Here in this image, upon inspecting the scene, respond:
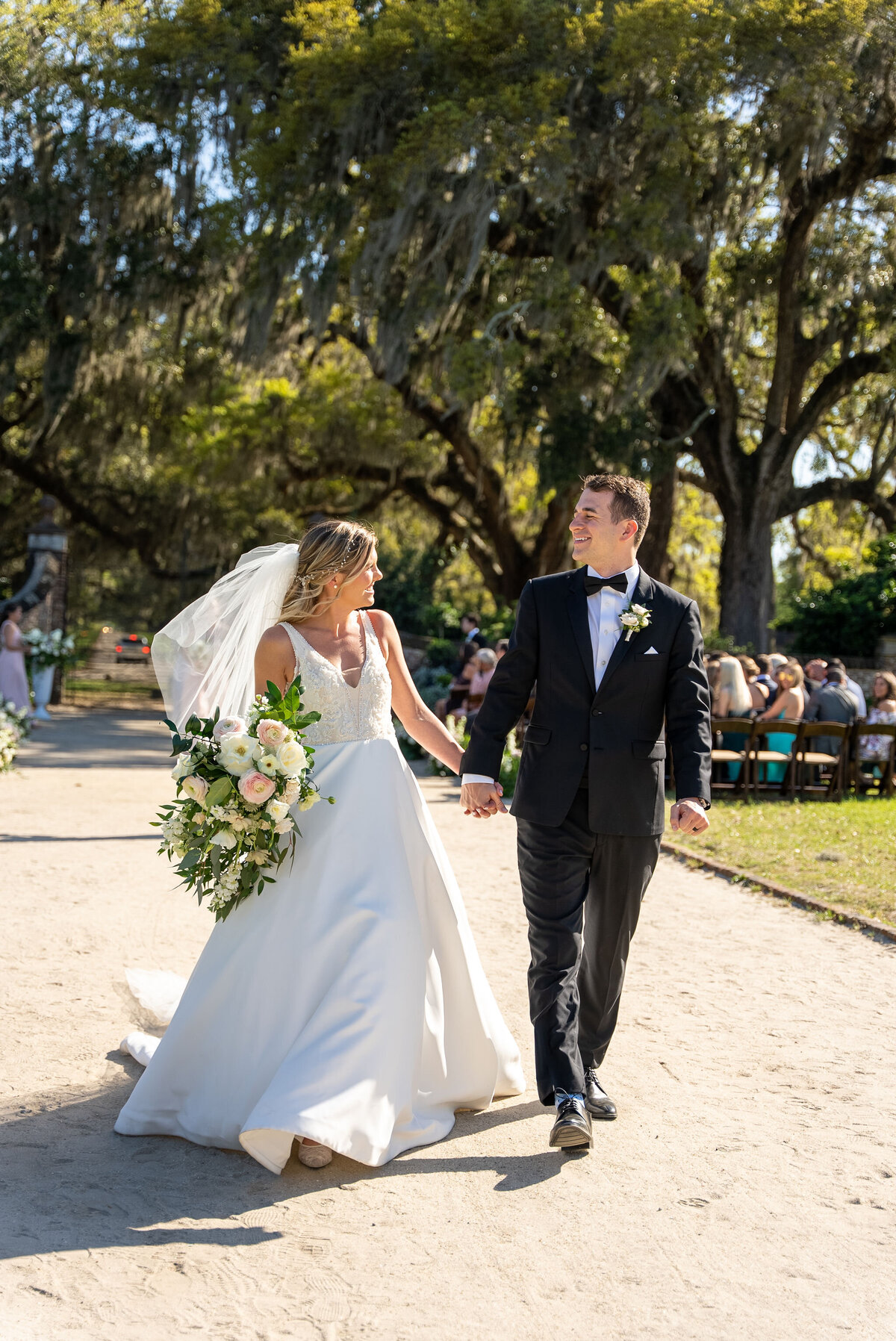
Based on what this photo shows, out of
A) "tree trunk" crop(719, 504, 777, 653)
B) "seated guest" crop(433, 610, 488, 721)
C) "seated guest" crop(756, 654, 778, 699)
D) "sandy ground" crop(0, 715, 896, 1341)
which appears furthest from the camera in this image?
"tree trunk" crop(719, 504, 777, 653)

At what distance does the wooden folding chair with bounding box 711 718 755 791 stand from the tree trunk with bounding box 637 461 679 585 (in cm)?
738

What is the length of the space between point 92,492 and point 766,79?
17119 millimetres

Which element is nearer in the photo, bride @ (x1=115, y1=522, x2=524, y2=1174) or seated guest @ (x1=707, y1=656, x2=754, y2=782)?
bride @ (x1=115, y1=522, x2=524, y2=1174)

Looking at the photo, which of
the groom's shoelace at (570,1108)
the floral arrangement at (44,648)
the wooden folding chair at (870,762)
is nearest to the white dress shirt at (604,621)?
the groom's shoelace at (570,1108)

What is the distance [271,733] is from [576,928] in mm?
1093

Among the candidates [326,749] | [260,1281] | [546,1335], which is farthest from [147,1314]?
[326,749]

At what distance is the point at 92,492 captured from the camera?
27359mm

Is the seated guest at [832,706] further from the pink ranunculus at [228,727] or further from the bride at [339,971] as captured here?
the pink ranunculus at [228,727]

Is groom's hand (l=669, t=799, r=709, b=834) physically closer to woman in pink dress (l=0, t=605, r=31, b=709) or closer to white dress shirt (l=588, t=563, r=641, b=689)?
white dress shirt (l=588, t=563, r=641, b=689)

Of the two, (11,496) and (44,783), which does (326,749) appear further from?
(11,496)

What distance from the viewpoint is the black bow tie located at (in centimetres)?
388

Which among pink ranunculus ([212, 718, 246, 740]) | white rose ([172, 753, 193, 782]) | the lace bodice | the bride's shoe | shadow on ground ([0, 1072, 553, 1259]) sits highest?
the lace bodice

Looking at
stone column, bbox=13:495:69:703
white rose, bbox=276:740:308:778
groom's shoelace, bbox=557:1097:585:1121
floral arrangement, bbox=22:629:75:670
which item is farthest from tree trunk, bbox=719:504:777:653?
white rose, bbox=276:740:308:778

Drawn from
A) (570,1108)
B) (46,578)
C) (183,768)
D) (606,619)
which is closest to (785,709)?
(606,619)
